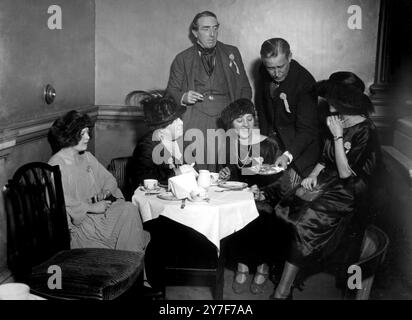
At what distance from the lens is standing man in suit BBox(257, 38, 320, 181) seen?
4055mm

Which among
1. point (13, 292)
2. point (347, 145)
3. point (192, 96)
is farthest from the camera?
point (192, 96)

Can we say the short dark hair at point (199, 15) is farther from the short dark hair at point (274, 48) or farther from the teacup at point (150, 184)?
the teacup at point (150, 184)

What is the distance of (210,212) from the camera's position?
2.97 meters

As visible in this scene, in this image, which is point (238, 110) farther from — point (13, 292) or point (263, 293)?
point (13, 292)

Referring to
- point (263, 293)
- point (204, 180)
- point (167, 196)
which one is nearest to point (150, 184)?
point (167, 196)

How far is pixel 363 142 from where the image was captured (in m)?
3.48

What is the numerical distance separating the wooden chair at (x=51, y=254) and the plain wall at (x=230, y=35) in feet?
6.93

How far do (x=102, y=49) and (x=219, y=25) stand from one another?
1123mm

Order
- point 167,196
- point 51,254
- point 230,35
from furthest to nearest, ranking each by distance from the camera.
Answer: point 230,35 → point 167,196 → point 51,254

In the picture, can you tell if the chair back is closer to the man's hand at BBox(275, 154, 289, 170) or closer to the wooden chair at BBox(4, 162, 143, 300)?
the wooden chair at BBox(4, 162, 143, 300)

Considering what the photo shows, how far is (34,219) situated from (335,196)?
1.92 m

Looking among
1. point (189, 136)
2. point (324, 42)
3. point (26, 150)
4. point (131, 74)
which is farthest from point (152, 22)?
point (26, 150)

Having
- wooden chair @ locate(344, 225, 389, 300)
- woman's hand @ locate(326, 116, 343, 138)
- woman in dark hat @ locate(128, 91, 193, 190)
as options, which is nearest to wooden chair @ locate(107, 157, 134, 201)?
woman in dark hat @ locate(128, 91, 193, 190)

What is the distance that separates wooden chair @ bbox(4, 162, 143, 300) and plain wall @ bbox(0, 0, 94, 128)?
0.53 metres
